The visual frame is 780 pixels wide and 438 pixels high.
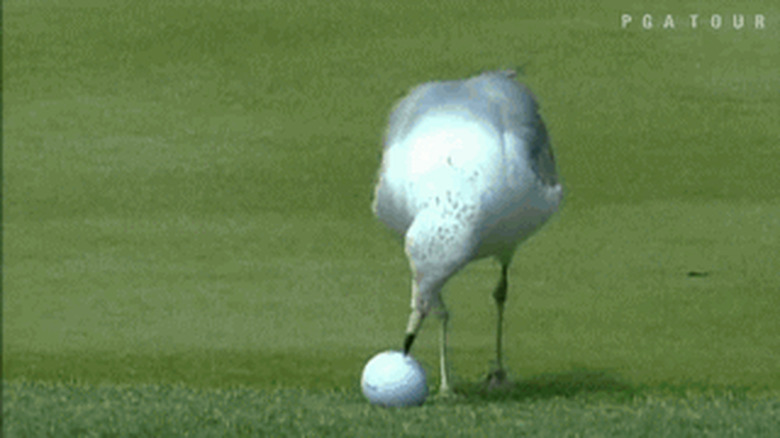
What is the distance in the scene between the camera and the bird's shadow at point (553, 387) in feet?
20.2

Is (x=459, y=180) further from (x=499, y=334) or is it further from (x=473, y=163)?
(x=499, y=334)

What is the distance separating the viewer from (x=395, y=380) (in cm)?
555

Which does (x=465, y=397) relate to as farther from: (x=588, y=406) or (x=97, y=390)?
(x=97, y=390)

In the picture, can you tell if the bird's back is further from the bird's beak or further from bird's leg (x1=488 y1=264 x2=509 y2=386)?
bird's leg (x1=488 y1=264 x2=509 y2=386)

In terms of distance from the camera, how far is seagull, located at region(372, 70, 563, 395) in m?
5.43

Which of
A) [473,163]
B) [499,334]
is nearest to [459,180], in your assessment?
[473,163]

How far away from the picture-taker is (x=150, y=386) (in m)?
6.27

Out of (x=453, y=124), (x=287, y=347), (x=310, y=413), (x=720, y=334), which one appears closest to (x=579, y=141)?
(x=720, y=334)

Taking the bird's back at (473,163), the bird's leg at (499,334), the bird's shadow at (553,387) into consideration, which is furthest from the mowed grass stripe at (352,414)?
the bird's back at (473,163)

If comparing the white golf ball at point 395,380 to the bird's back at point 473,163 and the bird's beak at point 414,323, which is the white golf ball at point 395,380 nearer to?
the bird's beak at point 414,323

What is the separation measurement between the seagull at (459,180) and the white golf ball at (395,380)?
69mm

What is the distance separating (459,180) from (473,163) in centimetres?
10

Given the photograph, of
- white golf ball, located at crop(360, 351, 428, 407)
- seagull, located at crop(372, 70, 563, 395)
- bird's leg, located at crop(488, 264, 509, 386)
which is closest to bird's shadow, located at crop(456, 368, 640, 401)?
bird's leg, located at crop(488, 264, 509, 386)

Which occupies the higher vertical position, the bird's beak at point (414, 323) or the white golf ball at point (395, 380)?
the bird's beak at point (414, 323)
